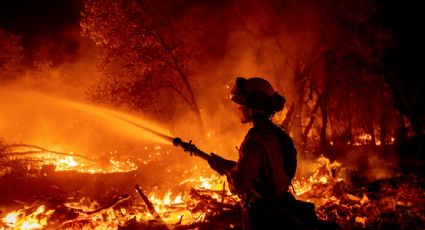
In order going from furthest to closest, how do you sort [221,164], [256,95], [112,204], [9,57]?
[9,57]
[112,204]
[221,164]
[256,95]

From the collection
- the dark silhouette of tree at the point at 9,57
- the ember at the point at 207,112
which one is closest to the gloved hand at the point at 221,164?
the ember at the point at 207,112

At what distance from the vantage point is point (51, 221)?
8.35m

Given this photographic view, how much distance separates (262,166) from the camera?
3.58m

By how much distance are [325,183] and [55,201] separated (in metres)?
7.67

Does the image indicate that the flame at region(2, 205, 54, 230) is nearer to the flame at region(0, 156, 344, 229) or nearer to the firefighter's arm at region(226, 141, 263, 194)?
the flame at region(0, 156, 344, 229)

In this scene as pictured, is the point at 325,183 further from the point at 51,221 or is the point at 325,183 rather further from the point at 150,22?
the point at 150,22

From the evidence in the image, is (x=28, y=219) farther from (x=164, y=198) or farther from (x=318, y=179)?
(x=318, y=179)

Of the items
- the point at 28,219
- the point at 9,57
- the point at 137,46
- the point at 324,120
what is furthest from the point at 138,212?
the point at 9,57

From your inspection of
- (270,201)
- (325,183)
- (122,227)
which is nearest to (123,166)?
(122,227)

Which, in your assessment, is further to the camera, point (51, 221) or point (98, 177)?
point (98, 177)

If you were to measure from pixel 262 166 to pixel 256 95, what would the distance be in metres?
0.75

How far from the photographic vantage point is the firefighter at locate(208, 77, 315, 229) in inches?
138

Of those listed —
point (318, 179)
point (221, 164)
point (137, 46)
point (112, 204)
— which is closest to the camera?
point (221, 164)

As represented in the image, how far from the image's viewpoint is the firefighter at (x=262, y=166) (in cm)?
351
